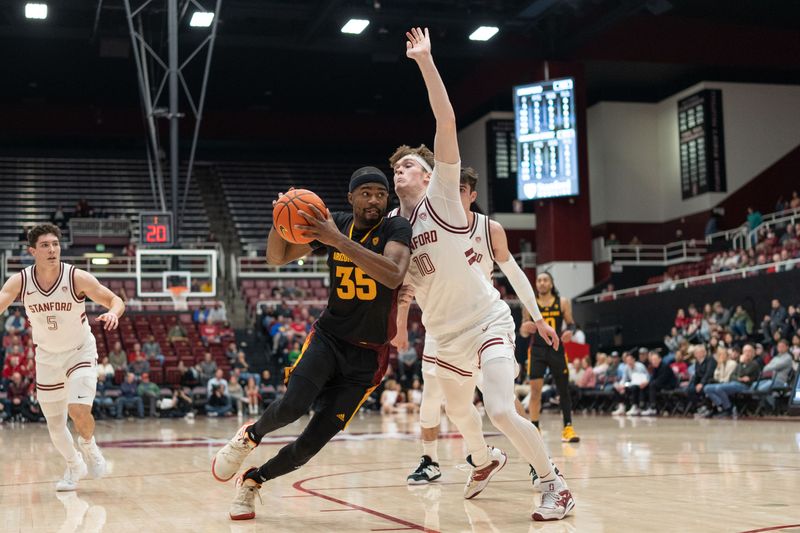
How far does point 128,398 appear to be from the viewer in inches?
814

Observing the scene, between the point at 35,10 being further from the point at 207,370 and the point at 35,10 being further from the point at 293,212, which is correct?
the point at 293,212

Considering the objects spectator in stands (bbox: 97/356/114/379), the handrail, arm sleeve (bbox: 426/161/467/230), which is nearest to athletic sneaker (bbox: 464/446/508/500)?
arm sleeve (bbox: 426/161/467/230)

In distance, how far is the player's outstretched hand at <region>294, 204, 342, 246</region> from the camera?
15.7ft

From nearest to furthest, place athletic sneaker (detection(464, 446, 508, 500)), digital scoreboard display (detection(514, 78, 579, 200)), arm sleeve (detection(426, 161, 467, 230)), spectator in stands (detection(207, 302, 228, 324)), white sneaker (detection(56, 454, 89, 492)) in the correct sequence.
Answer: arm sleeve (detection(426, 161, 467, 230)) → athletic sneaker (detection(464, 446, 508, 500)) → white sneaker (detection(56, 454, 89, 492)) → spectator in stands (detection(207, 302, 228, 324)) → digital scoreboard display (detection(514, 78, 579, 200))

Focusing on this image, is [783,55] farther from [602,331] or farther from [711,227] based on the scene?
[602,331]

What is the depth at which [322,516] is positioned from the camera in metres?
5.43

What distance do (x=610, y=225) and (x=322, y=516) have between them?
2736 cm

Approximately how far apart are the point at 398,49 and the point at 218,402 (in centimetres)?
1138

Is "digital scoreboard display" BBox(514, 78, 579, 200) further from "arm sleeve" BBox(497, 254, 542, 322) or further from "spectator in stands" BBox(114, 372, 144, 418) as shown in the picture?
"arm sleeve" BBox(497, 254, 542, 322)

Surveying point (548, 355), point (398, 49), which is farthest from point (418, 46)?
point (398, 49)

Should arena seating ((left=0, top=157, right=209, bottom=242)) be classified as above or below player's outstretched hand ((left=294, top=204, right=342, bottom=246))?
above

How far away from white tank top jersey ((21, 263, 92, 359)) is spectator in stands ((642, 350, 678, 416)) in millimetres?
13119

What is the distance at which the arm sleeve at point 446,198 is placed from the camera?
213 inches

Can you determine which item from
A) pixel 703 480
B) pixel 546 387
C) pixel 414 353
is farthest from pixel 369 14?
pixel 703 480
